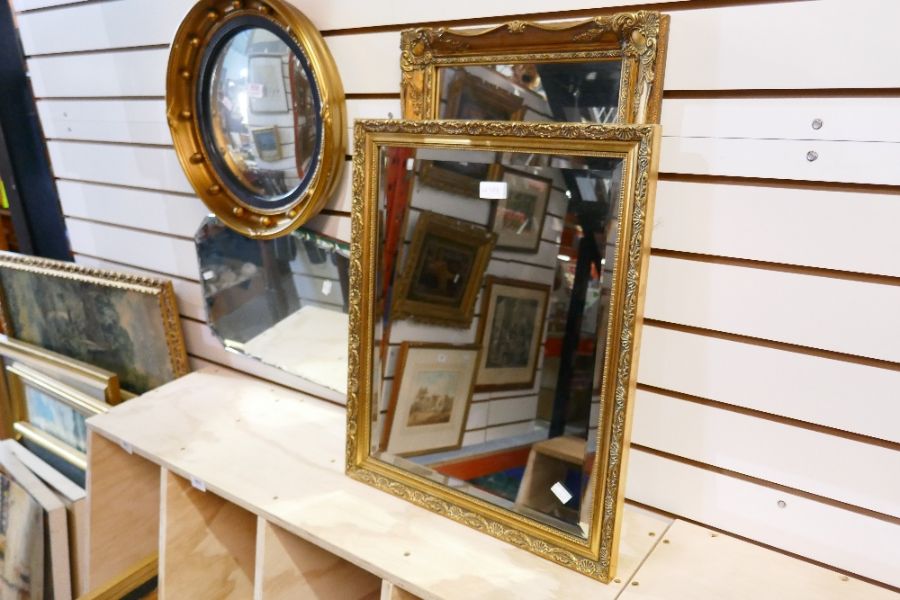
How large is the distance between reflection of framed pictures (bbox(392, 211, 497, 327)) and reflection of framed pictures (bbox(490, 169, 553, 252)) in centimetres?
3

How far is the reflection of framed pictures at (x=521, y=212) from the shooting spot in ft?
3.12

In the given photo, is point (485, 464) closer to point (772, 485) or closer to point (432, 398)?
point (432, 398)

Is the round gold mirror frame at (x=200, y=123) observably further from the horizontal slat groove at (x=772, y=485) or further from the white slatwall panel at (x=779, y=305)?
the horizontal slat groove at (x=772, y=485)

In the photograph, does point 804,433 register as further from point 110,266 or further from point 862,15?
point 110,266

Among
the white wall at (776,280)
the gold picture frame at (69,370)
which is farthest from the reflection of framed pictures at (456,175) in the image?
the gold picture frame at (69,370)

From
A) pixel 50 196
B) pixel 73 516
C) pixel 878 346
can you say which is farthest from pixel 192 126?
pixel 878 346

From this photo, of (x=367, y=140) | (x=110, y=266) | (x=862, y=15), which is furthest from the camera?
(x=110, y=266)

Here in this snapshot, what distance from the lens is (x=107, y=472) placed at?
4.95 ft

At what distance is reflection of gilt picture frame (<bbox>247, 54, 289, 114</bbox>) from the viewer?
131 cm

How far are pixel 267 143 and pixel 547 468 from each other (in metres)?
0.92

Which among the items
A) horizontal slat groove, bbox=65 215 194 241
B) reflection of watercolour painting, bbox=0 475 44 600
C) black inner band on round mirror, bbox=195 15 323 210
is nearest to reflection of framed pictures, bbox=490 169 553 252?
black inner band on round mirror, bbox=195 15 323 210

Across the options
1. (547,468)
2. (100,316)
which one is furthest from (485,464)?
(100,316)

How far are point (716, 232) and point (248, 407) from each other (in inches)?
43.6

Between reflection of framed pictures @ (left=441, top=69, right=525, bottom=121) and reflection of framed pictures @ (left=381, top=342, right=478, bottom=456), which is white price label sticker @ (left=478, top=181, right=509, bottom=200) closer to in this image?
reflection of framed pictures @ (left=441, top=69, right=525, bottom=121)
